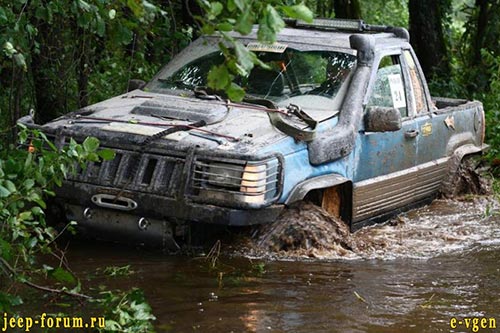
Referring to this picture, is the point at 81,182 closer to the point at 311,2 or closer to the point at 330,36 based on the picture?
the point at 330,36

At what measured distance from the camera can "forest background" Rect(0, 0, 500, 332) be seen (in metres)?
5.55

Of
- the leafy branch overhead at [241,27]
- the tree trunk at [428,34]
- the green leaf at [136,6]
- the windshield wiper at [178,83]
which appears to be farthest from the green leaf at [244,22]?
the tree trunk at [428,34]

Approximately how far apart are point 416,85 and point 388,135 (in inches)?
39.0

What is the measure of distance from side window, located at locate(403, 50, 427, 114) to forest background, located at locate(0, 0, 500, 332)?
1.41 metres

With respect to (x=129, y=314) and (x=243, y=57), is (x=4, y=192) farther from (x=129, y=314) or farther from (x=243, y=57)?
(x=243, y=57)

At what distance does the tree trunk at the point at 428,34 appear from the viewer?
51.0 feet

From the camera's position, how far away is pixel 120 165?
7539 millimetres

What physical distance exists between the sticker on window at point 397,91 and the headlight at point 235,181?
2112 millimetres

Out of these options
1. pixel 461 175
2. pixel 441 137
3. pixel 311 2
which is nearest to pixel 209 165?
pixel 441 137

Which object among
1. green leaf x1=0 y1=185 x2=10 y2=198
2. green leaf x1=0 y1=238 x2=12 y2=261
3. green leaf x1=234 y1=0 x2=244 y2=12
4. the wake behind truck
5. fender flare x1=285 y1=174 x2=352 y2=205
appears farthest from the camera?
fender flare x1=285 y1=174 x2=352 y2=205

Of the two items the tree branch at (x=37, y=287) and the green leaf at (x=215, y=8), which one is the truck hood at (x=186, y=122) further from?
the green leaf at (x=215, y=8)

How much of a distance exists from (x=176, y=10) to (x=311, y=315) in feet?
24.0

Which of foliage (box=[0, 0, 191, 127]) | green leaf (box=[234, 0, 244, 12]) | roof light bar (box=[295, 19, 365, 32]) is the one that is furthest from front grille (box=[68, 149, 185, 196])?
green leaf (box=[234, 0, 244, 12])

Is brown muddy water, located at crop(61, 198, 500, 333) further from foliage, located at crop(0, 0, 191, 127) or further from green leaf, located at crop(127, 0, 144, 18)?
foliage, located at crop(0, 0, 191, 127)
